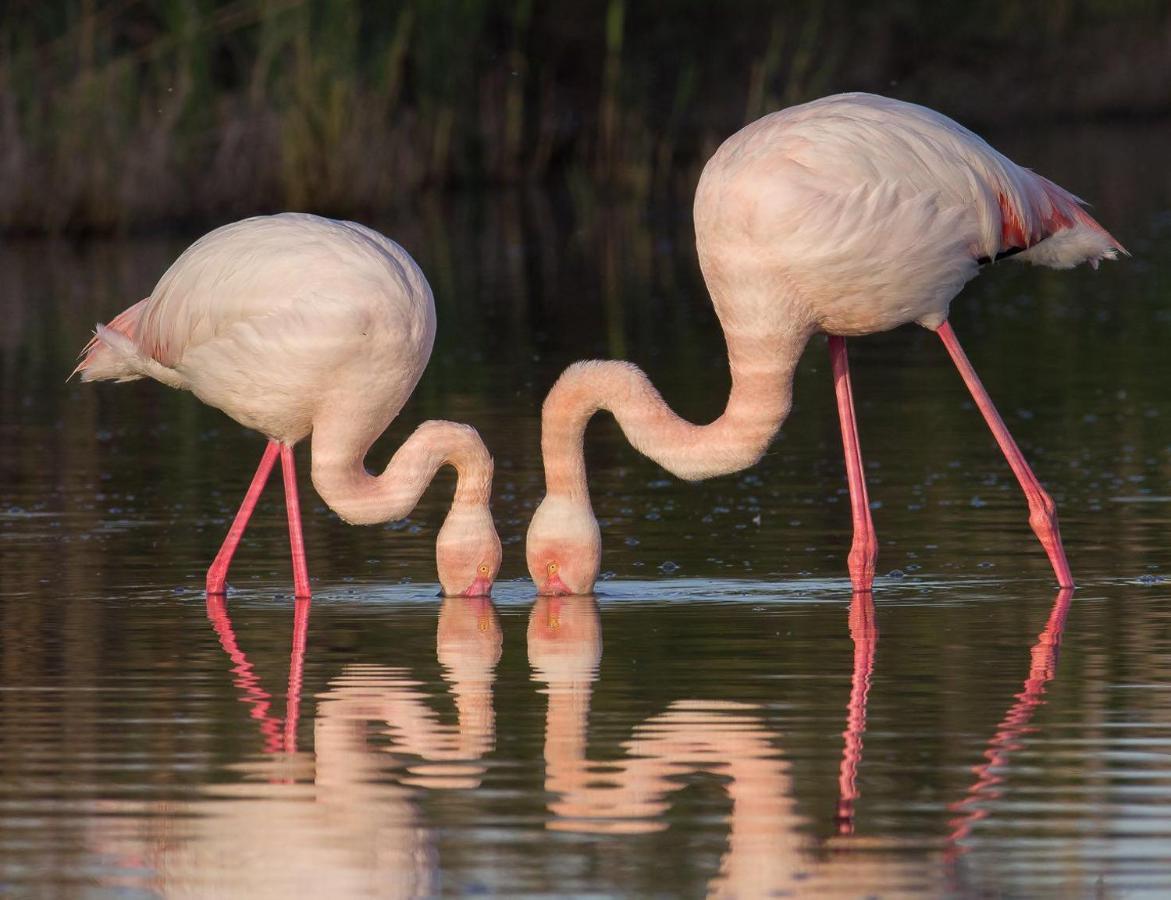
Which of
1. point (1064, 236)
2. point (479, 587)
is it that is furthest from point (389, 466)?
point (1064, 236)

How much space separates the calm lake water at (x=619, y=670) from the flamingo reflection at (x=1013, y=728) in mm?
20

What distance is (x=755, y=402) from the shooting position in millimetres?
8984

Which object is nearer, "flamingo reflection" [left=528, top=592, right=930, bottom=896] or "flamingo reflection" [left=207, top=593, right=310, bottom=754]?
"flamingo reflection" [left=528, top=592, right=930, bottom=896]

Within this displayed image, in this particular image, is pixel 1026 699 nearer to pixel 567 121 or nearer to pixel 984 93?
pixel 567 121

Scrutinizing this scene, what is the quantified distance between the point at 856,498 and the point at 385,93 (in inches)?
650

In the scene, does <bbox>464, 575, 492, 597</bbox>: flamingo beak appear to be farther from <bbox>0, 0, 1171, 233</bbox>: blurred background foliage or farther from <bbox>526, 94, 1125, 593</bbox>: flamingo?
<bbox>0, 0, 1171, 233</bbox>: blurred background foliage

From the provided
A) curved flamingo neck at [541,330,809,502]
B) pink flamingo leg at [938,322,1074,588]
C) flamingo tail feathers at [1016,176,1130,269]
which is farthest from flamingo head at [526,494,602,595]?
flamingo tail feathers at [1016,176,1130,269]

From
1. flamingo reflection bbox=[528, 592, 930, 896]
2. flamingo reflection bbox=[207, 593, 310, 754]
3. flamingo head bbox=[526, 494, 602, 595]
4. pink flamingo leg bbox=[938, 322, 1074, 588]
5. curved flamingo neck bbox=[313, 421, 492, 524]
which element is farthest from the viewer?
curved flamingo neck bbox=[313, 421, 492, 524]

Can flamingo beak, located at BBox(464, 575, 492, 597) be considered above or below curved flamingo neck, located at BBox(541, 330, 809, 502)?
below

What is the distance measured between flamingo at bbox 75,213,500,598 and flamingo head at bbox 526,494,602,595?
5.9 inches

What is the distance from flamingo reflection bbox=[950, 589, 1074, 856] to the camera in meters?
5.68

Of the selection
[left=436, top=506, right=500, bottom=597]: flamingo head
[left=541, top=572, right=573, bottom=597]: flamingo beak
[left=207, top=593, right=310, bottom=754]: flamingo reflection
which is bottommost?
[left=207, top=593, right=310, bottom=754]: flamingo reflection

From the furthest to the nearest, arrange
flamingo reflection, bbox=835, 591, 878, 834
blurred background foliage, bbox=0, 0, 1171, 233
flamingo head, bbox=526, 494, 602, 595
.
Answer: blurred background foliage, bbox=0, 0, 1171, 233, flamingo head, bbox=526, 494, 602, 595, flamingo reflection, bbox=835, 591, 878, 834

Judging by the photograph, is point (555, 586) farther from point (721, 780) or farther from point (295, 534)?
point (721, 780)
